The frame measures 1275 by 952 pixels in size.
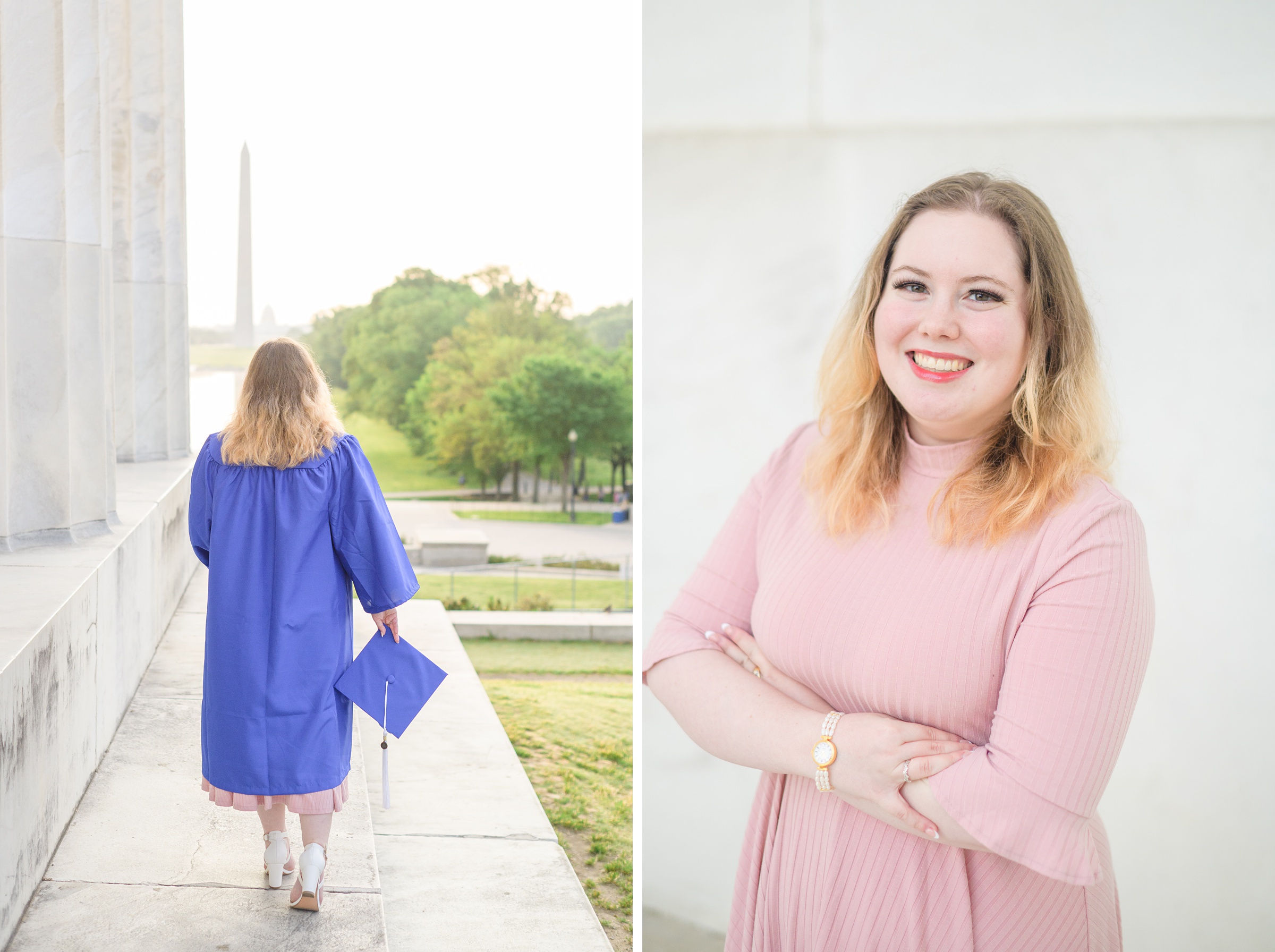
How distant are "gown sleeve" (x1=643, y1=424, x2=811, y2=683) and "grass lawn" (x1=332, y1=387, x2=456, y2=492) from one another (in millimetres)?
26434

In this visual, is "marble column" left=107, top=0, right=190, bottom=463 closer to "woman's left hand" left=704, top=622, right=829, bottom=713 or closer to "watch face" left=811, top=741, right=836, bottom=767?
"woman's left hand" left=704, top=622, right=829, bottom=713

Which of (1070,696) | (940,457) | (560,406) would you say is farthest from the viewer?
(560,406)

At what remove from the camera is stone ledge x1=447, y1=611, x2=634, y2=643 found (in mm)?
11344

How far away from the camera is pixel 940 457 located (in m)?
1.32

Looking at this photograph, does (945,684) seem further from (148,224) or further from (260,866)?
(148,224)

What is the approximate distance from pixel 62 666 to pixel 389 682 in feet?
2.35

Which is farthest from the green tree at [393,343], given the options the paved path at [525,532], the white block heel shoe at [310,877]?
the white block heel shoe at [310,877]

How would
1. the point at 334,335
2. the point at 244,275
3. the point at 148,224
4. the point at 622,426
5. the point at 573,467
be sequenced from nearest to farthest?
1. the point at 148,224
2. the point at 244,275
3. the point at 573,467
4. the point at 334,335
5. the point at 622,426

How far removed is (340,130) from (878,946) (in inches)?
1136

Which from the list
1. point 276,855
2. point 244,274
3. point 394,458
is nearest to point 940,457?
point 276,855

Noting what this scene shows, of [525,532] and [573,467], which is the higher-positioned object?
[573,467]

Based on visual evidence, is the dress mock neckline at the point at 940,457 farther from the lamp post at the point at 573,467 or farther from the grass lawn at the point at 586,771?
the lamp post at the point at 573,467

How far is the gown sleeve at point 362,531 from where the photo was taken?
7.55ft

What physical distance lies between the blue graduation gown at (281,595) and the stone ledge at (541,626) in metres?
8.63
